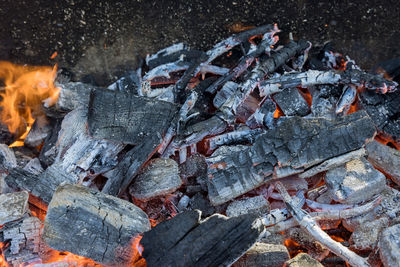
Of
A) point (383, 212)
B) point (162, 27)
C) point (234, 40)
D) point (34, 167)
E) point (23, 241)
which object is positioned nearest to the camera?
point (23, 241)

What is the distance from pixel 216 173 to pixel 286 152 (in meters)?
0.48

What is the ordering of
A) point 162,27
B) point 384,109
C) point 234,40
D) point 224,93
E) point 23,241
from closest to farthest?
point 23,241
point 384,109
point 224,93
point 234,40
point 162,27

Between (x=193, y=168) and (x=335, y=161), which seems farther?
(x=193, y=168)

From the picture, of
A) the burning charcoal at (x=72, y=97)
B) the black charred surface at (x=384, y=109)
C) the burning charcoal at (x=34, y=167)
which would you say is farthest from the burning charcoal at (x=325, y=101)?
the burning charcoal at (x=34, y=167)

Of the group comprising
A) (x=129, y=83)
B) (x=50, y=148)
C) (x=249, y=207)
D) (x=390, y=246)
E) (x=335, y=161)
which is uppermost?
(x=129, y=83)

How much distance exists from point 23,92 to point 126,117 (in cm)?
129

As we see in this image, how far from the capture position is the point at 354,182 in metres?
2.52

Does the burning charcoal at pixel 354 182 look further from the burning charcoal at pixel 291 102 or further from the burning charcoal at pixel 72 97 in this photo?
the burning charcoal at pixel 72 97

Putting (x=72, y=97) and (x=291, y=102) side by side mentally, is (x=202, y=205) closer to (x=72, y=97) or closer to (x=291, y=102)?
(x=291, y=102)

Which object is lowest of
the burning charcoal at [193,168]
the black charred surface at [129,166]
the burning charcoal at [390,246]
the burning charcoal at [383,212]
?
the burning charcoal at [383,212]

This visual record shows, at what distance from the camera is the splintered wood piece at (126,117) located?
2678 mm

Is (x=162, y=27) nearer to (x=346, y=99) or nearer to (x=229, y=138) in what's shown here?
(x=229, y=138)

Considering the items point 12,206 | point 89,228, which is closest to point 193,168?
point 89,228

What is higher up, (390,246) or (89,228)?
(89,228)
